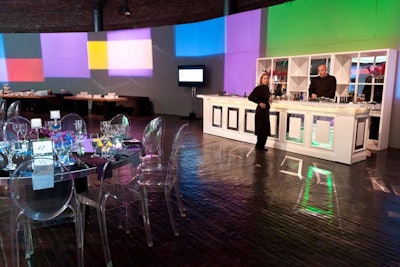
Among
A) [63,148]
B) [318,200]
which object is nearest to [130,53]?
[318,200]

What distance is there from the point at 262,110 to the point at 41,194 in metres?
4.62

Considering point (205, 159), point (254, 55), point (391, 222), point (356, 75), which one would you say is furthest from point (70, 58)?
point (391, 222)

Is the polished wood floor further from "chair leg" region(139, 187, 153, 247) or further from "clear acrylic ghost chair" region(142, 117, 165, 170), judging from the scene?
"clear acrylic ghost chair" region(142, 117, 165, 170)

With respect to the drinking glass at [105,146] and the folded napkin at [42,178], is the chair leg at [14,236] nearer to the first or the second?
the folded napkin at [42,178]

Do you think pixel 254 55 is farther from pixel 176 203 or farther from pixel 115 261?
pixel 115 261

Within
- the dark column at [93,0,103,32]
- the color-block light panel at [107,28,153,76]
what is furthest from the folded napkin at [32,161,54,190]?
the dark column at [93,0,103,32]

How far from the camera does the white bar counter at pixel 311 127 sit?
17.4ft

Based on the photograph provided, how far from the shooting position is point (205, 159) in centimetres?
570

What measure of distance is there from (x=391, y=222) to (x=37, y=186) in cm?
323

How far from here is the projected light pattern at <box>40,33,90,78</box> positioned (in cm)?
1327

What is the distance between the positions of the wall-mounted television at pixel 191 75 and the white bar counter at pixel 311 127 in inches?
135

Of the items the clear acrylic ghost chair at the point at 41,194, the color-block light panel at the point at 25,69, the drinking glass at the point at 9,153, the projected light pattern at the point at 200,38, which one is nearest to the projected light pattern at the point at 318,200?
the clear acrylic ghost chair at the point at 41,194

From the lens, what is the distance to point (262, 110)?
621 centimetres

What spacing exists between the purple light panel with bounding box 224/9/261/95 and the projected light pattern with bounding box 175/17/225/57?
33 cm
